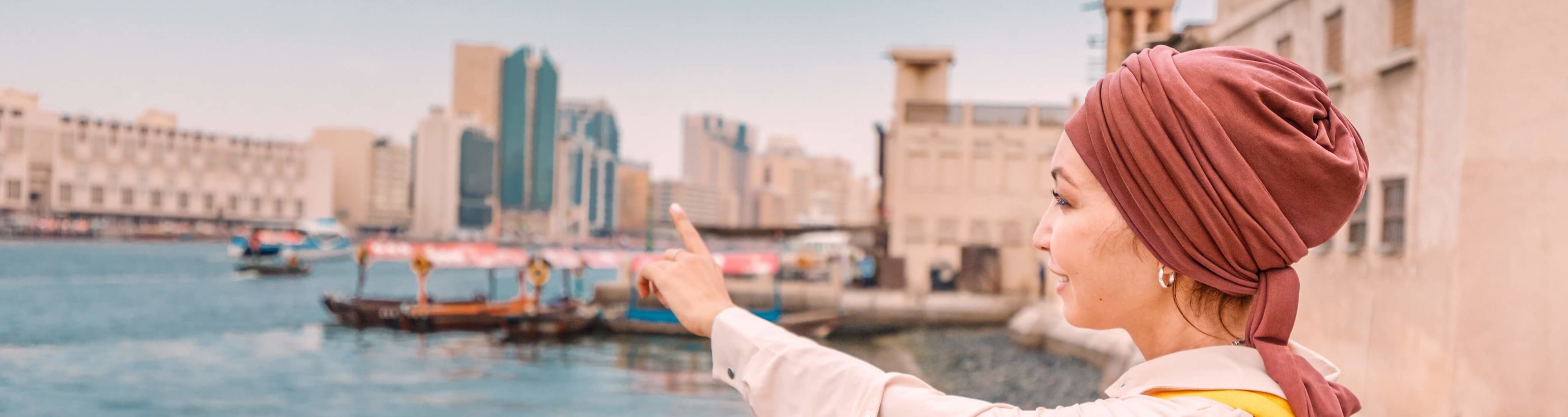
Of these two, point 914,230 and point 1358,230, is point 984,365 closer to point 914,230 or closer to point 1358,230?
point 914,230

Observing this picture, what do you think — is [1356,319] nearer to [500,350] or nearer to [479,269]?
[500,350]

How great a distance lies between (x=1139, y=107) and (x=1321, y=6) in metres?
10.5

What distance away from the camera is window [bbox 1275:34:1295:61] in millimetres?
10844

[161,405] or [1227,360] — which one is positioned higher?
[1227,360]

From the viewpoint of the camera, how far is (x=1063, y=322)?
23578 mm

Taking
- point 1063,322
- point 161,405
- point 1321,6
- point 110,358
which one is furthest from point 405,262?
point 1321,6

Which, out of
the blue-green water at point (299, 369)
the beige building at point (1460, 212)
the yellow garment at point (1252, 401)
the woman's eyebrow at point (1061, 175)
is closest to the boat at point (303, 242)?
the blue-green water at point (299, 369)

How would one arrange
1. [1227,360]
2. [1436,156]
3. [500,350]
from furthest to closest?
[500,350]
[1436,156]
[1227,360]

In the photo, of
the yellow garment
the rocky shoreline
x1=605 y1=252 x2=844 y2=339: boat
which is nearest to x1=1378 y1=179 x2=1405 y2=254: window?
the rocky shoreline

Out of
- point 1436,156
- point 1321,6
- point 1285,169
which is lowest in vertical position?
point 1285,169

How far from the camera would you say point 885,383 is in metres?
1.08

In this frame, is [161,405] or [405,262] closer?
[161,405]

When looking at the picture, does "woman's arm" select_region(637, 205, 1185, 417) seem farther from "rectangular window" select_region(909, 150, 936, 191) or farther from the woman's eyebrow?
"rectangular window" select_region(909, 150, 936, 191)

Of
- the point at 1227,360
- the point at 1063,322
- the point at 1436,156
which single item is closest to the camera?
the point at 1227,360
